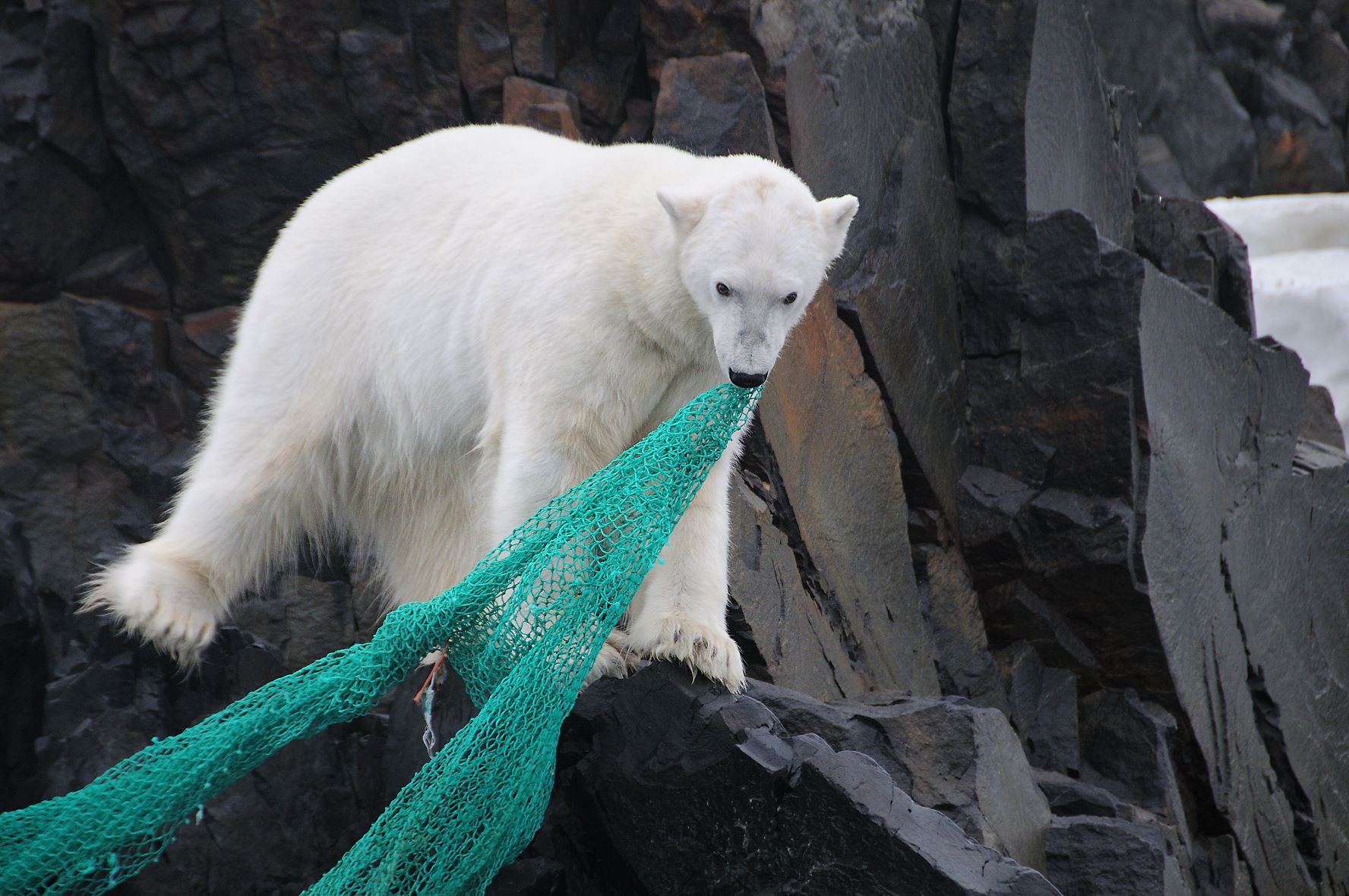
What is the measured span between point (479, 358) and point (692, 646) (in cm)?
108

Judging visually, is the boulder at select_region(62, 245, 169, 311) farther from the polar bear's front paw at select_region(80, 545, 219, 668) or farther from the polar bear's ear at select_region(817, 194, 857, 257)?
the polar bear's ear at select_region(817, 194, 857, 257)

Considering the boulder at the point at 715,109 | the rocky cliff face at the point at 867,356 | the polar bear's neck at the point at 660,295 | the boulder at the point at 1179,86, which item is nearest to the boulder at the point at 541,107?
the rocky cliff face at the point at 867,356

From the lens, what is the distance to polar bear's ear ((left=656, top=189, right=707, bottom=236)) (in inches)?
121

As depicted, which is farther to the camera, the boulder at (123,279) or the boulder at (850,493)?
the boulder at (123,279)

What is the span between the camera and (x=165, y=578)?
375 cm

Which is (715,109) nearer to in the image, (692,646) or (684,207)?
(684,207)

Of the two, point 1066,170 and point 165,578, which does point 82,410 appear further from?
point 1066,170

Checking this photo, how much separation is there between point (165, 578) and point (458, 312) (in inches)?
47.2

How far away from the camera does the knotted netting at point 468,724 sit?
8.58 ft

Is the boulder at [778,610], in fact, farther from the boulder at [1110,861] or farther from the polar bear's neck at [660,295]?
the polar bear's neck at [660,295]

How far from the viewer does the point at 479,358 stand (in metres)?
3.57

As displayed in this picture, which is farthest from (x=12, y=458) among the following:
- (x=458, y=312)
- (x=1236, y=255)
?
(x=1236, y=255)

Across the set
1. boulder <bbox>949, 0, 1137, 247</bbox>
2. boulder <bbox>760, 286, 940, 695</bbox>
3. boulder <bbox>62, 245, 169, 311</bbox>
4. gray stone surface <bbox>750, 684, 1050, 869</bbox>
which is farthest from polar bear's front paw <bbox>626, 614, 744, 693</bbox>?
boulder <bbox>62, 245, 169, 311</bbox>

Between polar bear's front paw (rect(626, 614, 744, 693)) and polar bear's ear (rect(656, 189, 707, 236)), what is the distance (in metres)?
0.97
